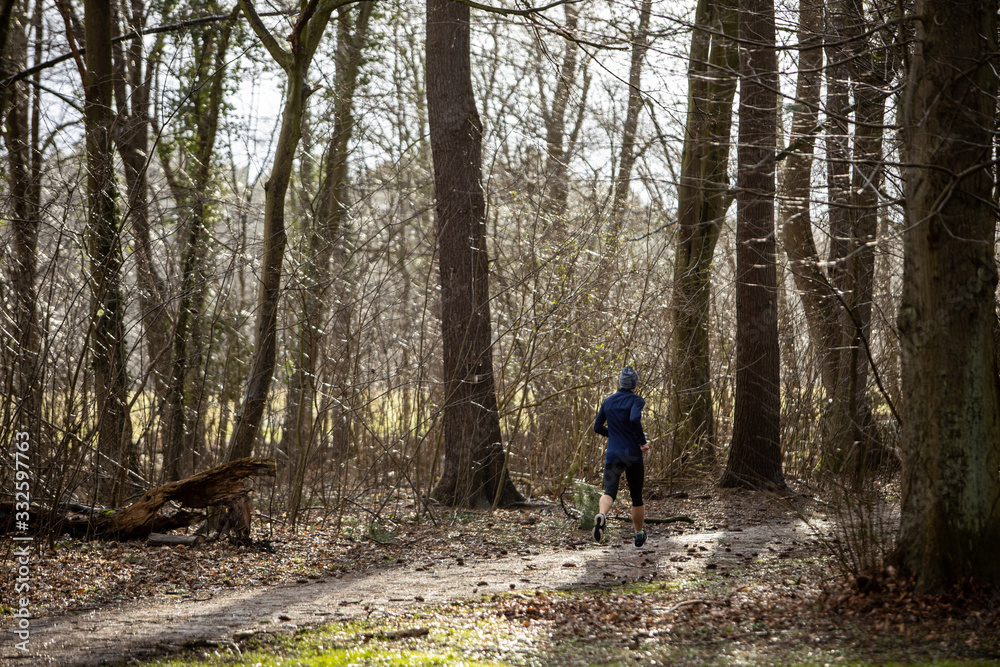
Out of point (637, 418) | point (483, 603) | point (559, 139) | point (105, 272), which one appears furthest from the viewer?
point (559, 139)

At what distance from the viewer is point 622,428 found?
8.73 m

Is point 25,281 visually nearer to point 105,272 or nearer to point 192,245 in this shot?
point 105,272

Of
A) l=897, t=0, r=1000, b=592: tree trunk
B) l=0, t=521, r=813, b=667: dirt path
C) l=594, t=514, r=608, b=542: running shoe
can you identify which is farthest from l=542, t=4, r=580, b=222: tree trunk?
l=897, t=0, r=1000, b=592: tree trunk

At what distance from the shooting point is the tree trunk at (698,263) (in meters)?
12.1

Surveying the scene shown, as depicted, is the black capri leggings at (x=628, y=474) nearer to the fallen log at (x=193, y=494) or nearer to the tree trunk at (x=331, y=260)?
the tree trunk at (x=331, y=260)

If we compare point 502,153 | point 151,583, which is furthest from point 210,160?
point 151,583

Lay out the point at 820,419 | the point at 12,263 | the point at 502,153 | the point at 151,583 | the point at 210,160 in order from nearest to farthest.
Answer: the point at 151,583, the point at 12,263, the point at 820,419, the point at 210,160, the point at 502,153

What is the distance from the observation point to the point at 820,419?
12.3 meters

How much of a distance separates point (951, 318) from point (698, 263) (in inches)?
Result: 272

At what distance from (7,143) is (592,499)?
717cm

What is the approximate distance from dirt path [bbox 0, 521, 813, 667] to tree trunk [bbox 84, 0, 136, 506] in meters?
2.42

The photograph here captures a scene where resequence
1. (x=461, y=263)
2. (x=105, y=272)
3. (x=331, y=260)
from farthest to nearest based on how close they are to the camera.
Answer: (x=331, y=260) → (x=461, y=263) → (x=105, y=272)

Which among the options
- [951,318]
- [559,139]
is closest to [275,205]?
[951,318]

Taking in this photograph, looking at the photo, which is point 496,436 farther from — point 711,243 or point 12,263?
point 12,263
